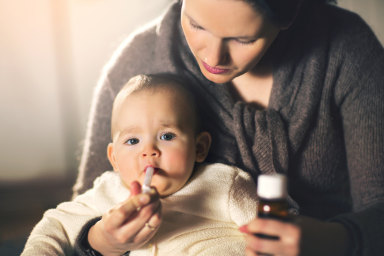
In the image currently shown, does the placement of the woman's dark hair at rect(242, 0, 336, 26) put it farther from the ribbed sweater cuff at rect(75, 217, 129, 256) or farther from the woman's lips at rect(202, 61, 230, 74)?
the ribbed sweater cuff at rect(75, 217, 129, 256)

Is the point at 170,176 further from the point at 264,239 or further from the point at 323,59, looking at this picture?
the point at 323,59

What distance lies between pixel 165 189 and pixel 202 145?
22 centimetres

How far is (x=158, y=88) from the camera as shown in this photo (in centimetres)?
95

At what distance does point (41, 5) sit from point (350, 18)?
1661 millimetres

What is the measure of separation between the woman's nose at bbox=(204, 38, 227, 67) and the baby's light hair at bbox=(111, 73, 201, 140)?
20 cm

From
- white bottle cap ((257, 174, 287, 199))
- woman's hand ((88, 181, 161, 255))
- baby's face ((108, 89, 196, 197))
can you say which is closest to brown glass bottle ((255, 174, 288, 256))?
white bottle cap ((257, 174, 287, 199))

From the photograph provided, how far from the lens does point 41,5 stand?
1826 mm

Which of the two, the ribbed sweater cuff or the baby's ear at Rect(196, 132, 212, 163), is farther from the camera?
the baby's ear at Rect(196, 132, 212, 163)

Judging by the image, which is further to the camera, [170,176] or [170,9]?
[170,9]

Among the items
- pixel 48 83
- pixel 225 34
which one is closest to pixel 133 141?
pixel 225 34

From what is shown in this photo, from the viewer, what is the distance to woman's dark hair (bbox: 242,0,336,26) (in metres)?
0.71

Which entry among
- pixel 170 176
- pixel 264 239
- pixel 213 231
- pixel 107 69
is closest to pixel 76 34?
pixel 107 69

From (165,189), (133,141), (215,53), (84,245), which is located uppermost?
(215,53)

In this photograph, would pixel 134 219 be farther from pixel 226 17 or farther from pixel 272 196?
pixel 226 17
